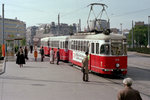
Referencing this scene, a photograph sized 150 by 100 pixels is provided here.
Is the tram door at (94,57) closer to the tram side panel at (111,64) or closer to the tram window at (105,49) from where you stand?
the tram side panel at (111,64)

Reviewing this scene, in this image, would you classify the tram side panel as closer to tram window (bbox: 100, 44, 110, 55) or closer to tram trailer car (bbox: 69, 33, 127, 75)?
tram trailer car (bbox: 69, 33, 127, 75)

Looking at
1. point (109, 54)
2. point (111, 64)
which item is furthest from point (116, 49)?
point (111, 64)

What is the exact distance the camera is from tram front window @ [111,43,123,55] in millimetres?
17250

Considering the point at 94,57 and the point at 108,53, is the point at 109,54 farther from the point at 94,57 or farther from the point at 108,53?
the point at 94,57

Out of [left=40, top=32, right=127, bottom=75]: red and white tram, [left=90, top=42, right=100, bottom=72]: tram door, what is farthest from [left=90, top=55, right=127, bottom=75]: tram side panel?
[left=90, top=42, right=100, bottom=72]: tram door

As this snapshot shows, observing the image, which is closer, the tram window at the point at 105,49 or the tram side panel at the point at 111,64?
the tram side panel at the point at 111,64

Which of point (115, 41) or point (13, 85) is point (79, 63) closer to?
point (115, 41)

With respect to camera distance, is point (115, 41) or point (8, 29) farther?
point (8, 29)

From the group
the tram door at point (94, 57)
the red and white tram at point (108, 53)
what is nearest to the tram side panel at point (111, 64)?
the red and white tram at point (108, 53)

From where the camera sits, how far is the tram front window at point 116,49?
17.2 m

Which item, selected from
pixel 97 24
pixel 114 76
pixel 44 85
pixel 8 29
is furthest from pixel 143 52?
pixel 8 29

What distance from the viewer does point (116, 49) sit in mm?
17406

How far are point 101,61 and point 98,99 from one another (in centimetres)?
678

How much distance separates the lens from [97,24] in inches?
930
